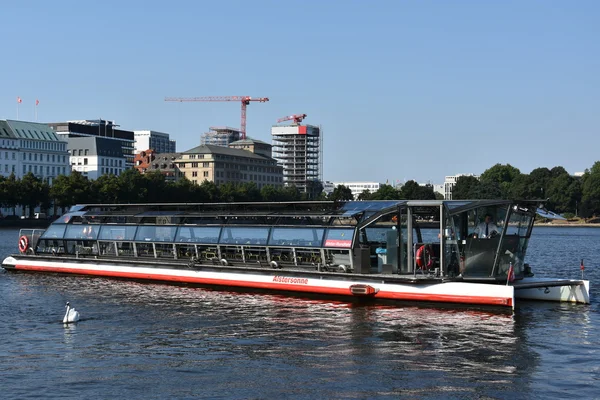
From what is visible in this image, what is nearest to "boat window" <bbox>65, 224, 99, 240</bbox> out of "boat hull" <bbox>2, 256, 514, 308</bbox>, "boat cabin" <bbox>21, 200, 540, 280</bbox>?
"boat cabin" <bbox>21, 200, 540, 280</bbox>

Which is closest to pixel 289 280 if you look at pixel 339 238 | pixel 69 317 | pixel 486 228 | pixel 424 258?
pixel 339 238

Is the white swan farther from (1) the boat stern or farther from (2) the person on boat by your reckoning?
(1) the boat stern

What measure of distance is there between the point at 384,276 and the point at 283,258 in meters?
7.74

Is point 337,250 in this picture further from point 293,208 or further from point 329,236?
point 293,208

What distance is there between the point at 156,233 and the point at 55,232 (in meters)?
10.5

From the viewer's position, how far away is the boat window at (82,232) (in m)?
56.1

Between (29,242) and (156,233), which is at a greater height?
(156,233)

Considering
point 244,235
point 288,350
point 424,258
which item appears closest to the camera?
point 288,350

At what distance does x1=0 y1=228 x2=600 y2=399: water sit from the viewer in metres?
24.0

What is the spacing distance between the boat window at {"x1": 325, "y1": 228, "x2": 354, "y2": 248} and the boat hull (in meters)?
1.65

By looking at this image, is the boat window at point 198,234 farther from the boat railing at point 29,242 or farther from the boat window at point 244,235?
the boat railing at point 29,242

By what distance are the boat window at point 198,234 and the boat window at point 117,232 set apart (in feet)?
14.9

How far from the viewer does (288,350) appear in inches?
1144

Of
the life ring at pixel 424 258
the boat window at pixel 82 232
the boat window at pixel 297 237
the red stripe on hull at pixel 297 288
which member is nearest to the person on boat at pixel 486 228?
the life ring at pixel 424 258
